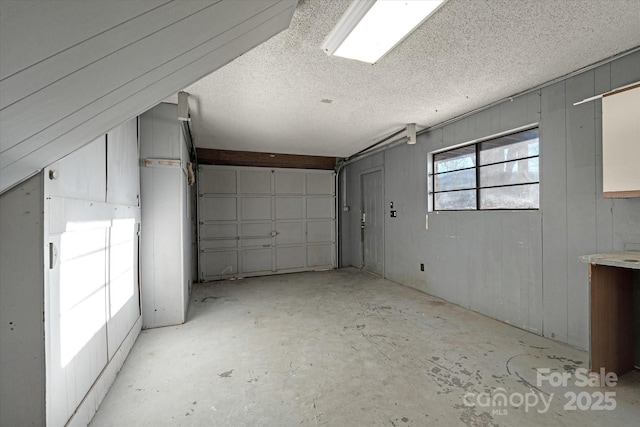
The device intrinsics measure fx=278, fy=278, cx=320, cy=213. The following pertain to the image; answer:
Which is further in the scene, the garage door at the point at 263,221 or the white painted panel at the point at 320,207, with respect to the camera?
the white painted panel at the point at 320,207

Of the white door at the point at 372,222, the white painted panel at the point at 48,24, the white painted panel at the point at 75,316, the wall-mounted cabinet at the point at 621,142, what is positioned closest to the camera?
the white painted panel at the point at 48,24

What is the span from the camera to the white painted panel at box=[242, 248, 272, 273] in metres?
5.67

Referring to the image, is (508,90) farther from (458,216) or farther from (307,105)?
(307,105)

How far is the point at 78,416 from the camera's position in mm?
1569

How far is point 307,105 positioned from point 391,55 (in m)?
1.22

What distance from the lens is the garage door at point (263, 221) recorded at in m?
5.43

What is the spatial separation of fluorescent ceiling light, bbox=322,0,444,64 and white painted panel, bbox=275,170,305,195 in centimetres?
396

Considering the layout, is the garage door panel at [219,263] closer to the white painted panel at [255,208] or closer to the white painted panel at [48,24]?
the white painted panel at [255,208]

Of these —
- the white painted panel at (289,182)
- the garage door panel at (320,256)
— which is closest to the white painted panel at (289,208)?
the white painted panel at (289,182)

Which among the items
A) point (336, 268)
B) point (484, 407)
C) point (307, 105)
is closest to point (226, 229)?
point (336, 268)

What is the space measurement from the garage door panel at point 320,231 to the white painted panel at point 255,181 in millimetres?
1239

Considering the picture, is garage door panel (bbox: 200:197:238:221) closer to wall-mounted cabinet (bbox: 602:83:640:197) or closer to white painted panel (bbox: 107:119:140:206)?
white painted panel (bbox: 107:119:140:206)

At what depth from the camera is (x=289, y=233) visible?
19.8ft

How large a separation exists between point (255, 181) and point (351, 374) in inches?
171
